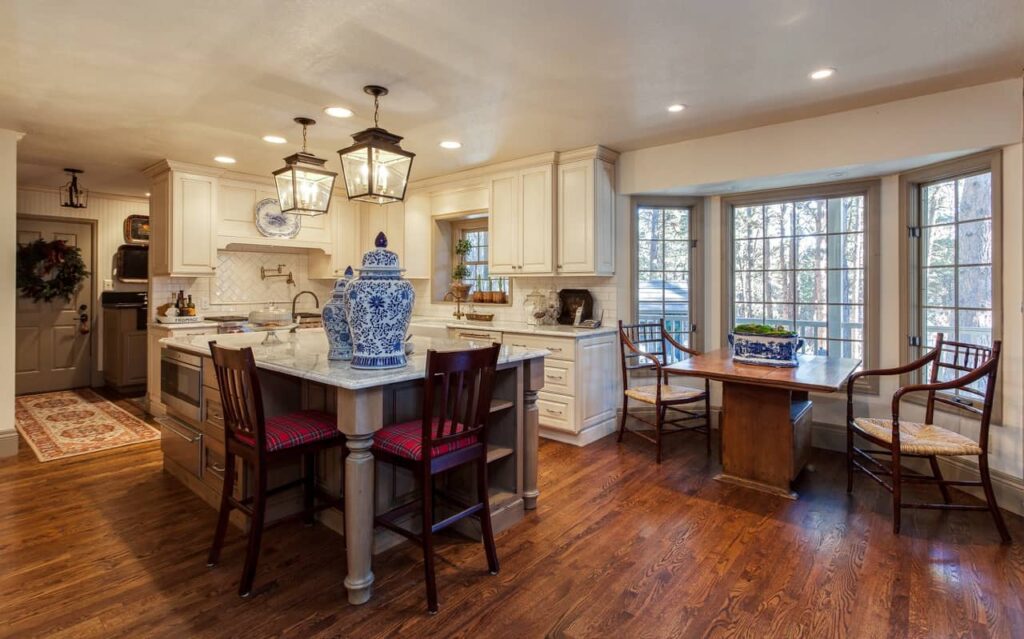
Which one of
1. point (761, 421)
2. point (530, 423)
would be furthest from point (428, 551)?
point (761, 421)

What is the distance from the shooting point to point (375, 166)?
281cm

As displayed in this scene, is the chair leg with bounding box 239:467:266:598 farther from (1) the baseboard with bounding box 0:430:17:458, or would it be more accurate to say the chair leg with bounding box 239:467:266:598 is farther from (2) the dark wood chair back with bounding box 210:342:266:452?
(1) the baseboard with bounding box 0:430:17:458

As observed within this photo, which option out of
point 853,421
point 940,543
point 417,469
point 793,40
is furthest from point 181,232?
point 940,543

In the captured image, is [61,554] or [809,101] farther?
[809,101]

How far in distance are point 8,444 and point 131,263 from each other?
11.6 feet

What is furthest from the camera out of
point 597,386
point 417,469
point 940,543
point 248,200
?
point 248,200

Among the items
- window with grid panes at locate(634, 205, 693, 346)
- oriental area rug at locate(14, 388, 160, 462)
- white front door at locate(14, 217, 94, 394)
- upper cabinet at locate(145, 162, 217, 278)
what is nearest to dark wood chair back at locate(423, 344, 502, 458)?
window with grid panes at locate(634, 205, 693, 346)

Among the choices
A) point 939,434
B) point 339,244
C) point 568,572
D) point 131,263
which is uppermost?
point 339,244

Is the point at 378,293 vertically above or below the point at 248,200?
below

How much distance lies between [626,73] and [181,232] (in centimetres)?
407

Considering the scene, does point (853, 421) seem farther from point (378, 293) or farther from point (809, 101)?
point (378, 293)

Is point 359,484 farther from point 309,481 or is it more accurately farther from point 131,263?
A: point 131,263

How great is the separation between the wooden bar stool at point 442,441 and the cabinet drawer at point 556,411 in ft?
6.10

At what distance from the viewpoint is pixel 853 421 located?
3.17 metres
